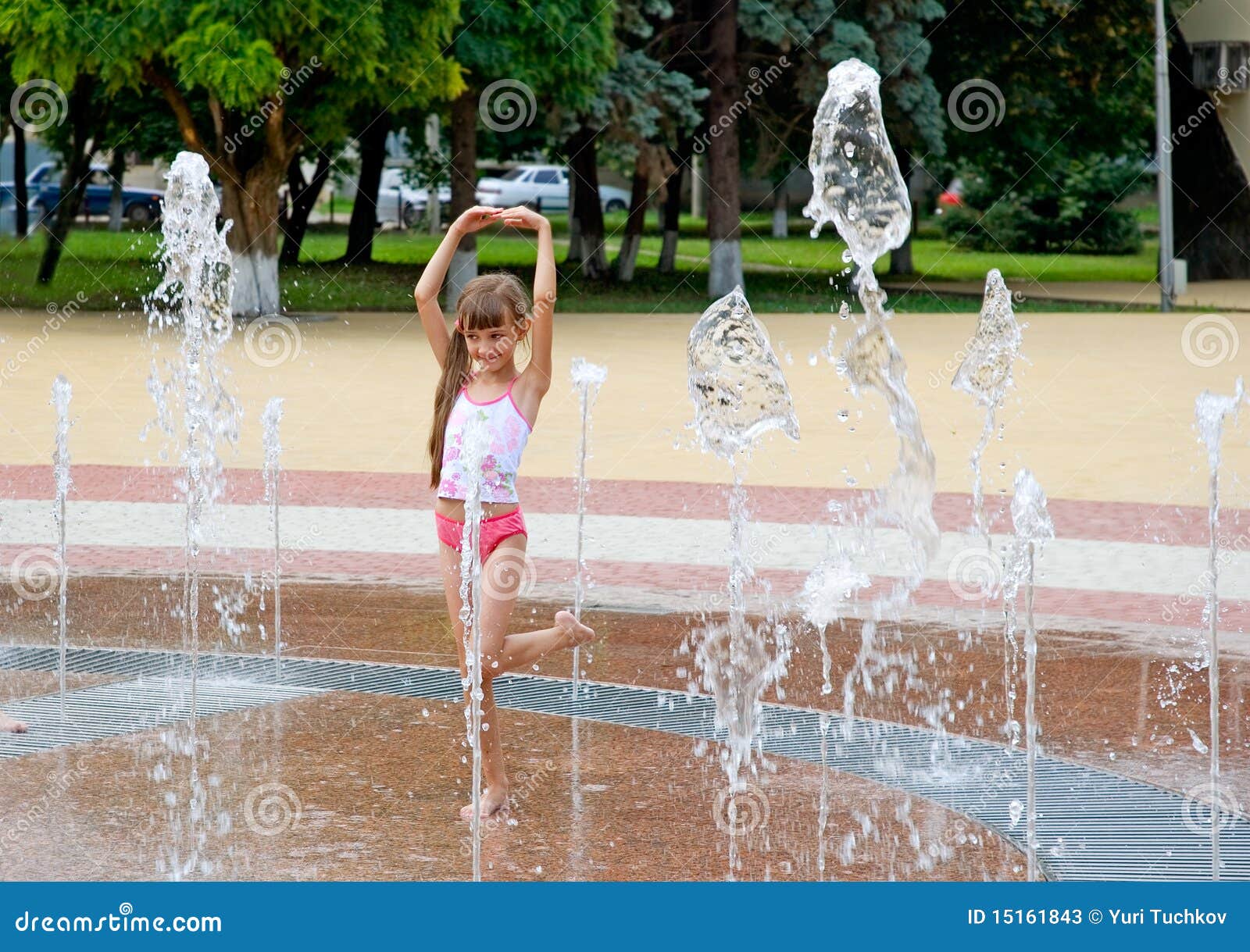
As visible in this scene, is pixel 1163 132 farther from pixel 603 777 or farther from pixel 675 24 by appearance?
pixel 603 777

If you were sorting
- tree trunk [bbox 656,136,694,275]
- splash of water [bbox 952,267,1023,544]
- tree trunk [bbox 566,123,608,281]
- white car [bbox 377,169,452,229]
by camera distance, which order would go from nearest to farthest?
splash of water [bbox 952,267,1023,544] < tree trunk [bbox 566,123,608,281] < tree trunk [bbox 656,136,694,275] < white car [bbox 377,169,452,229]

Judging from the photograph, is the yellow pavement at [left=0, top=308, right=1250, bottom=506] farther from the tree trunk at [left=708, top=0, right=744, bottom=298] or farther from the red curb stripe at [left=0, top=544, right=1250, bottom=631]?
the tree trunk at [left=708, top=0, right=744, bottom=298]

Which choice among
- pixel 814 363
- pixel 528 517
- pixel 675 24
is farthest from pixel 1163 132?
pixel 528 517

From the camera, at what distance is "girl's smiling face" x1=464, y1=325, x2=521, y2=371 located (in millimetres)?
4176

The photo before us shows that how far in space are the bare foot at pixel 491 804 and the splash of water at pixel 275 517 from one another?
1.68m

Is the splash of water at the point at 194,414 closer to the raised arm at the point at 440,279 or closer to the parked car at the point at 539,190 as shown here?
the raised arm at the point at 440,279

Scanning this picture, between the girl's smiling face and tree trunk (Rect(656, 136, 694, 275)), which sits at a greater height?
tree trunk (Rect(656, 136, 694, 275))

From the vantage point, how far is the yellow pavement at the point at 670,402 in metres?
10.8

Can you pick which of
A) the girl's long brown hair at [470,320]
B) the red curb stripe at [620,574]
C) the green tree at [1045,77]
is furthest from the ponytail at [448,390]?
the green tree at [1045,77]

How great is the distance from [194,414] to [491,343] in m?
6.40

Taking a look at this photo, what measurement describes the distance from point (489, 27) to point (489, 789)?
18062 millimetres

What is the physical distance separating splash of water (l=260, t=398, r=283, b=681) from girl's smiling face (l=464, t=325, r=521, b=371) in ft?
6.66

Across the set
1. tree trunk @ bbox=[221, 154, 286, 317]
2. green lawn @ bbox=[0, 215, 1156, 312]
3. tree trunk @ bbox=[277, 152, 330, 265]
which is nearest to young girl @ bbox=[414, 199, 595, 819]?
tree trunk @ bbox=[221, 154, 286, 317]

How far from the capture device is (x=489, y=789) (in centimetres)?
433
